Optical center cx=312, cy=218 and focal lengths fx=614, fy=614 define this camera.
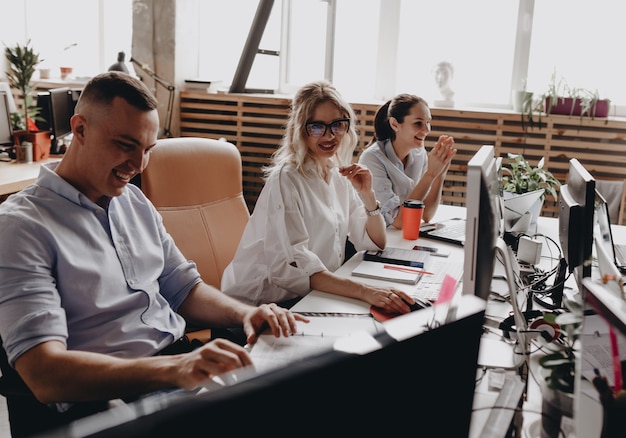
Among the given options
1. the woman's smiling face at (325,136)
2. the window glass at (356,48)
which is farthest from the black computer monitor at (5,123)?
the woman's smiling face at (325,136)

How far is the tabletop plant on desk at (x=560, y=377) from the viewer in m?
1.01

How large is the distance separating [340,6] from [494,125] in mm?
1643

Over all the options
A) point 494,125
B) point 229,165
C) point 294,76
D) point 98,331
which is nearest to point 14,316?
point 98,331

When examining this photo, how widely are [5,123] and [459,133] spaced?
10.3ft

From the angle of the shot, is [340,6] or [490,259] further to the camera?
[340,6]

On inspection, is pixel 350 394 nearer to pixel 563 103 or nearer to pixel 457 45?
pixel 563 103

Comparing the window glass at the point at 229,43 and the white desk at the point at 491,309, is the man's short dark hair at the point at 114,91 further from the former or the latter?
the window glass at the point at 229,43

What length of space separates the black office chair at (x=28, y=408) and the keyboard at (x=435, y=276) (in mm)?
954

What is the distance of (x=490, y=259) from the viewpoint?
1.33 m

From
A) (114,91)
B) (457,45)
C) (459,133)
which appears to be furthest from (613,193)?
(114,91)

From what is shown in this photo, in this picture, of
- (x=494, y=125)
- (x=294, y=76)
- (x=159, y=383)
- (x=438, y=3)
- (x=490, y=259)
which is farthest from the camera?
(x=294, y=76)

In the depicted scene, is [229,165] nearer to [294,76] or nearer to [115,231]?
[115,231]

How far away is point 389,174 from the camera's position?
3.08 metres

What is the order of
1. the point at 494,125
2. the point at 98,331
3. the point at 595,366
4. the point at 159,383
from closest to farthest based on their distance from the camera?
the point at 595,366
the point at 159,383
the point at 98,331
the point at 494,125
